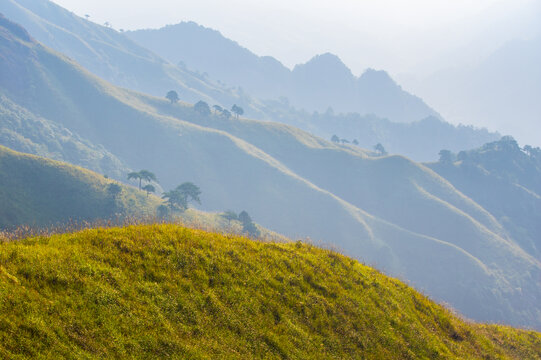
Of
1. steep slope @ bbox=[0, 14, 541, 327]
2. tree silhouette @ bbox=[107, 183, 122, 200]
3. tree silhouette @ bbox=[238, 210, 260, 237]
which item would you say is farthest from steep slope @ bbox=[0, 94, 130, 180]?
tree silhouette @ bbox=[238, 210, 260, 237]

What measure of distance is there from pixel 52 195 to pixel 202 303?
332ft

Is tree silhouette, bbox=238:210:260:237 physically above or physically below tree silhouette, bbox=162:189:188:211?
above

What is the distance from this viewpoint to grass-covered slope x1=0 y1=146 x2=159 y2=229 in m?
82.8

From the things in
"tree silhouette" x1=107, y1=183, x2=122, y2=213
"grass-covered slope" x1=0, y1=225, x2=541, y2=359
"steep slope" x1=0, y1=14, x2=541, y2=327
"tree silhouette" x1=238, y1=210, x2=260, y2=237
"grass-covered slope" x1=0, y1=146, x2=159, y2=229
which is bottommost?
"grass-covered slope" x1=0, y1=146, x2=159, y2=229

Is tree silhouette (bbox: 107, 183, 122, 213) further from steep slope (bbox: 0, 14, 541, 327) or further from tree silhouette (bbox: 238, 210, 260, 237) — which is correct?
steep slope (bbox: 0, 14, 541, 327)

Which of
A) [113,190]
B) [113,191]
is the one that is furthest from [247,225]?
[113,190]

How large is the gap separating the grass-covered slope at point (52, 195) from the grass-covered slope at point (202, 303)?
76.7 m

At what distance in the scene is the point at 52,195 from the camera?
9375 centimetres

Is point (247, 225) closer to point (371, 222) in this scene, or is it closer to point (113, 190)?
point (113, 190)

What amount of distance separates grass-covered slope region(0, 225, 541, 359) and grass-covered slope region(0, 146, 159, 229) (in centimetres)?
7673

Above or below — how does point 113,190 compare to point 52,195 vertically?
above

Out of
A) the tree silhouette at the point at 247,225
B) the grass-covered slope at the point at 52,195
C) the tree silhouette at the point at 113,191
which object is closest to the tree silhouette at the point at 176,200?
the grass-covered slope at the point at 52,195

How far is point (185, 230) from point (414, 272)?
15588cm

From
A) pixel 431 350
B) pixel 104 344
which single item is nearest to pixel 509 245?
pixel 431 350
